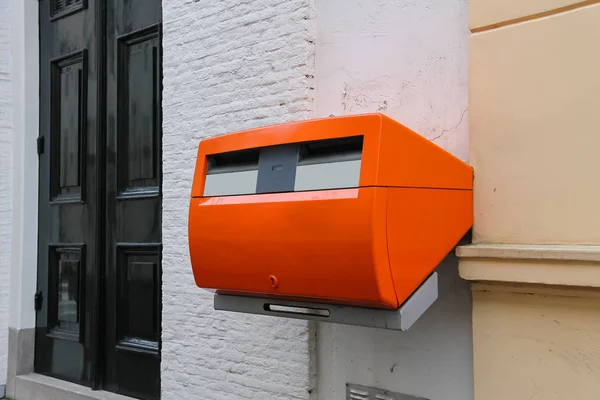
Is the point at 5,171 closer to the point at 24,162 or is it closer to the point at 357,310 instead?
the point at 24,162

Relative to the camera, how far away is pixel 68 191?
5.01 meters

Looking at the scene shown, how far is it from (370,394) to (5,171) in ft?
12.8

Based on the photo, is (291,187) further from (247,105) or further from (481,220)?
(247,105)

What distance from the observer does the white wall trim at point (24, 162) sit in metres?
5.14

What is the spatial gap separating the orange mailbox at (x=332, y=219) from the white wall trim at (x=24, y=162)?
131 inches

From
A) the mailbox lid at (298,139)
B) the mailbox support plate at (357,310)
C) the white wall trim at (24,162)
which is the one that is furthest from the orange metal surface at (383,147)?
the white wall trim at (24,162)

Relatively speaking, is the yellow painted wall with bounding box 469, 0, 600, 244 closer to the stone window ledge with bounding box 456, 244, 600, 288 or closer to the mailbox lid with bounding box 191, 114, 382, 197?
the stone window ledge with bounding box 456, 244, 600, 288

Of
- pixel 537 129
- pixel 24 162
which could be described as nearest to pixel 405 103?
pixel 537 129

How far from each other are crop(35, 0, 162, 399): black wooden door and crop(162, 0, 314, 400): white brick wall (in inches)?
17.5

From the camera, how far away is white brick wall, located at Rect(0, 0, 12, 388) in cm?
514

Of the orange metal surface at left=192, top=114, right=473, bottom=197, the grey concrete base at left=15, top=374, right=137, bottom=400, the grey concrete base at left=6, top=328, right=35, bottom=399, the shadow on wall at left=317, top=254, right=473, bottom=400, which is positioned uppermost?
the orange metal surface at left=192, top=114, right=473, bottom=197

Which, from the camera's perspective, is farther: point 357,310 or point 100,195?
point 100,195

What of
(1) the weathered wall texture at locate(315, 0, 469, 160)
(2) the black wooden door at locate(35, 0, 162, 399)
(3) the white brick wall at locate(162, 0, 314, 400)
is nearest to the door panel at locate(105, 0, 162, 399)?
(2) the black wooden door at locate(35, 0, 162, 399)

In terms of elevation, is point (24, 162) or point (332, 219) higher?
point (24, 162)
